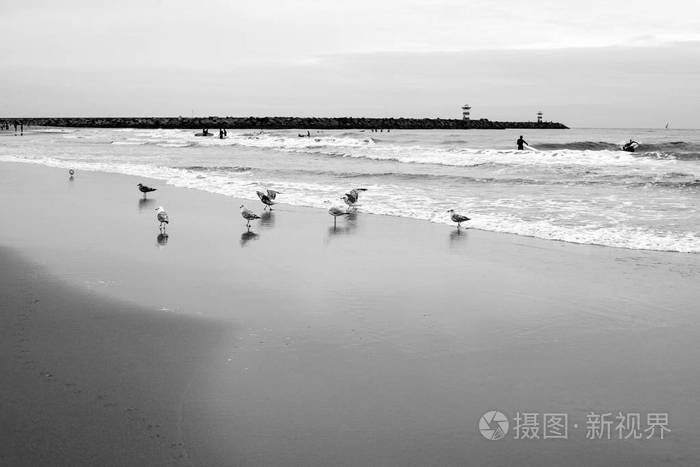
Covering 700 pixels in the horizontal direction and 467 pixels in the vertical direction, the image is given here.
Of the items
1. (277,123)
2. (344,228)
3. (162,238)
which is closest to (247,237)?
(162,238)

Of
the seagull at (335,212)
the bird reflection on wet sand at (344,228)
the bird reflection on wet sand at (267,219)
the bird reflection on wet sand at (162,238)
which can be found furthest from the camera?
the seagull at (335,212)

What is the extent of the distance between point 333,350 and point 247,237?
5.05 m

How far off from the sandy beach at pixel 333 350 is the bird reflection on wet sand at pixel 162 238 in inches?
2.9

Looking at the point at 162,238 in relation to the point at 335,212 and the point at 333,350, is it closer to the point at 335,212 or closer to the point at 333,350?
the point at 335,212

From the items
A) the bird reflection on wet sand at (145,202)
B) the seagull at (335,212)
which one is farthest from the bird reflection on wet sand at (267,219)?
the bird reflection on wet sand at (145,202)

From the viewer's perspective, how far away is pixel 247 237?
32.1 feet

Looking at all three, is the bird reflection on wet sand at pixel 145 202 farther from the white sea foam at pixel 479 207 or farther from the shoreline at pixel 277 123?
the shoreline at pixel 277 123

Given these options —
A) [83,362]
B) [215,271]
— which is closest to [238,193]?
[215,271]

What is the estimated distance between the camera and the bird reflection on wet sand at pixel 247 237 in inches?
369

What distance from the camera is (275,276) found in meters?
7.36

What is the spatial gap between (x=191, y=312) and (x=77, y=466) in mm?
2615

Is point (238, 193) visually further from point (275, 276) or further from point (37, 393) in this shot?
point (37, 393)

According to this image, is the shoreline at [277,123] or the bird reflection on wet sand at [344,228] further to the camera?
the shoreline at [277,123]

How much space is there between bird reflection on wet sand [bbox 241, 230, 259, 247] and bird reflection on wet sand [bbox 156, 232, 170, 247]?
107 centimetres
